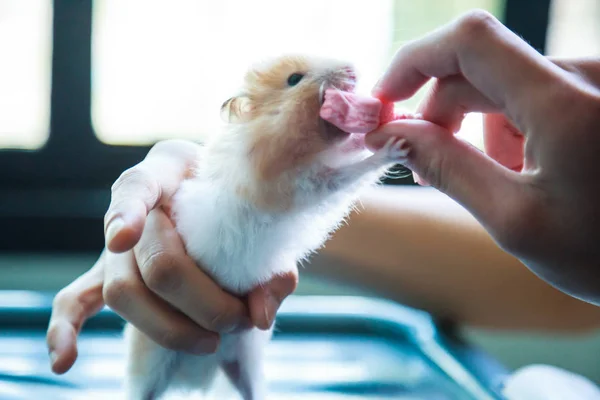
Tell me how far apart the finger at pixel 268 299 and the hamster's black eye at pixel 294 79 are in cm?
25

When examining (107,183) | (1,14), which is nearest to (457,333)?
(107,183)

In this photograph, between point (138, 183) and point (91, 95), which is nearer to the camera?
point (138, 183)

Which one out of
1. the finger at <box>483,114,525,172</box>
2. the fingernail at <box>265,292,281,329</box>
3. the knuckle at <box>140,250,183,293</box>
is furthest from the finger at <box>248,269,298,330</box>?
the finger at <box>483,114,525,172</box>

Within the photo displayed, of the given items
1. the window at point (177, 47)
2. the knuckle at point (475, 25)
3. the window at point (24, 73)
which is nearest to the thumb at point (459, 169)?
the knuckle at point (475, 25)

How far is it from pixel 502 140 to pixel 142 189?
464 millimetres

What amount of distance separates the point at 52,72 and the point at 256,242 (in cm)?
113

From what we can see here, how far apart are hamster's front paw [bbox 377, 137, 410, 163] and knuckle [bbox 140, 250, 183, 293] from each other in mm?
281

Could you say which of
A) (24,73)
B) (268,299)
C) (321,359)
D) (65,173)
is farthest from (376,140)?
(24,73)

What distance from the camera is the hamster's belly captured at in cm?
73

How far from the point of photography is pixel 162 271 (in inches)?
28.1

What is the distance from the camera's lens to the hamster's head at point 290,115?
69 centimetres

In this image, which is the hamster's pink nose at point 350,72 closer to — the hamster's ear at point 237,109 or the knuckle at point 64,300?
the hamster's ear at point 237,109

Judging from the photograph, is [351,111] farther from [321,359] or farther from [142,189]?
[321,359]

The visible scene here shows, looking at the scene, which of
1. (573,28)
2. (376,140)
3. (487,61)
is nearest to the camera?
(487,61)
